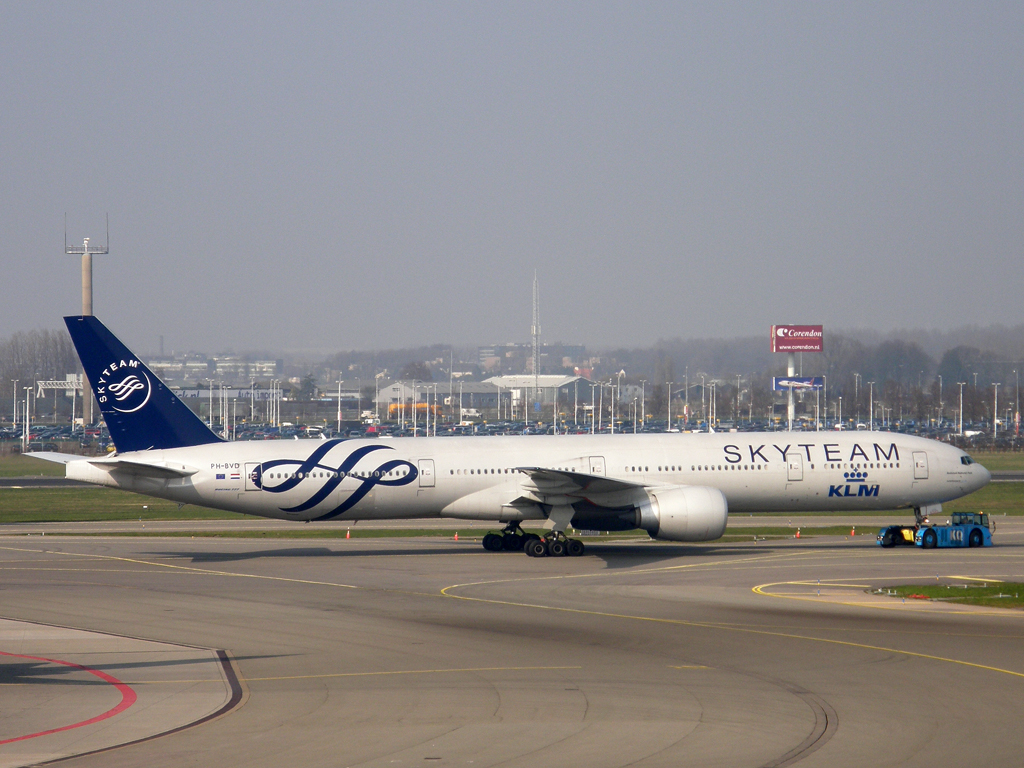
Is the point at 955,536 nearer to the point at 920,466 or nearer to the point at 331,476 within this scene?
the point at 920,466

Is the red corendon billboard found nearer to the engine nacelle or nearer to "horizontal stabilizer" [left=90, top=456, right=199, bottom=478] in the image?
the engine nacelle

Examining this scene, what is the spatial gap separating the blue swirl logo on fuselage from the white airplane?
1.8 inches

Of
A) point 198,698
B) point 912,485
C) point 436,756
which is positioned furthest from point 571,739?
point 912,485

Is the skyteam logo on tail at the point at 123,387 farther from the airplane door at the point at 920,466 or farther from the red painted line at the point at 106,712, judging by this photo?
the airplane door at the point at 920,466

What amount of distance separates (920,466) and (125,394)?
2872cm

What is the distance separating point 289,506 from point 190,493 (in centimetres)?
336

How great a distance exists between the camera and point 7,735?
47.6ft

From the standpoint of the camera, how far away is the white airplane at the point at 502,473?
36.8m

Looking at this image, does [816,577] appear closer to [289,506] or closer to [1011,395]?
[289,506]

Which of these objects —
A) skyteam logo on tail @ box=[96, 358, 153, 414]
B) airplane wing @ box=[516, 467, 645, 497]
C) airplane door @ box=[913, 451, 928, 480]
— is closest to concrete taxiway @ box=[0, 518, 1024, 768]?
airplane wing @ box=[516, 467, 645, 497]

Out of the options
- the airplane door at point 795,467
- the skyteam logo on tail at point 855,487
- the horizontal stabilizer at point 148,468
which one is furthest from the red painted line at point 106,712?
the skyteam logo on tail at point 855,487

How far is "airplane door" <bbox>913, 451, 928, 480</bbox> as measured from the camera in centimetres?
3991

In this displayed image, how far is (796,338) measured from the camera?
103688 mm

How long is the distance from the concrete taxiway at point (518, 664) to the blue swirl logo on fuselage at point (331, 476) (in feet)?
10.3
